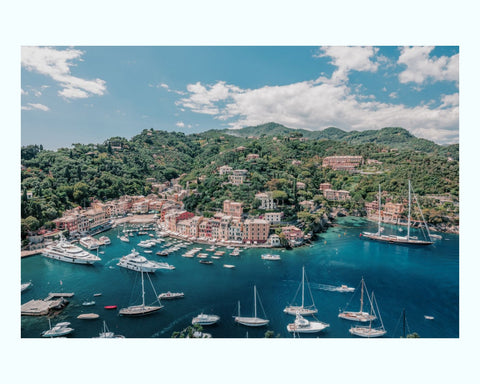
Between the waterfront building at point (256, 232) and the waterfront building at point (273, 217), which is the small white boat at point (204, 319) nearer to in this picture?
the waterfront building at point (256, 232)

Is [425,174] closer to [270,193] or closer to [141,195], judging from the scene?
[270,193]

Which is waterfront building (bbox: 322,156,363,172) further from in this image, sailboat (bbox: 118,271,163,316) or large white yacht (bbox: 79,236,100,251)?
sailboat (bbox: 118,271,163,316)

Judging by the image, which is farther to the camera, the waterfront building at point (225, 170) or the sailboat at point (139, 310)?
the waterfront building at point (225, 170)

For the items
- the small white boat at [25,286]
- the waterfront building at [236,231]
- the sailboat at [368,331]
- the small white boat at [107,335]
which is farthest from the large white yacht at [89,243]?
the sailboat at [368,331]

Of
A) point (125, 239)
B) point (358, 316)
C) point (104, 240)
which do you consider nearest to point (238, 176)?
point (125, 239)

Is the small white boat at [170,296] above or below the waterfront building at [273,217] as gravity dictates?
below

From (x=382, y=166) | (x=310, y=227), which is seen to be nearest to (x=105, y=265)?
(x=310, y=227)

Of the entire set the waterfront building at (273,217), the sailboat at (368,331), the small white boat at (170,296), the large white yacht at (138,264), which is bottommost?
the sailboat at (368,331)

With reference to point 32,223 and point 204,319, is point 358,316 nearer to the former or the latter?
point 204,319
